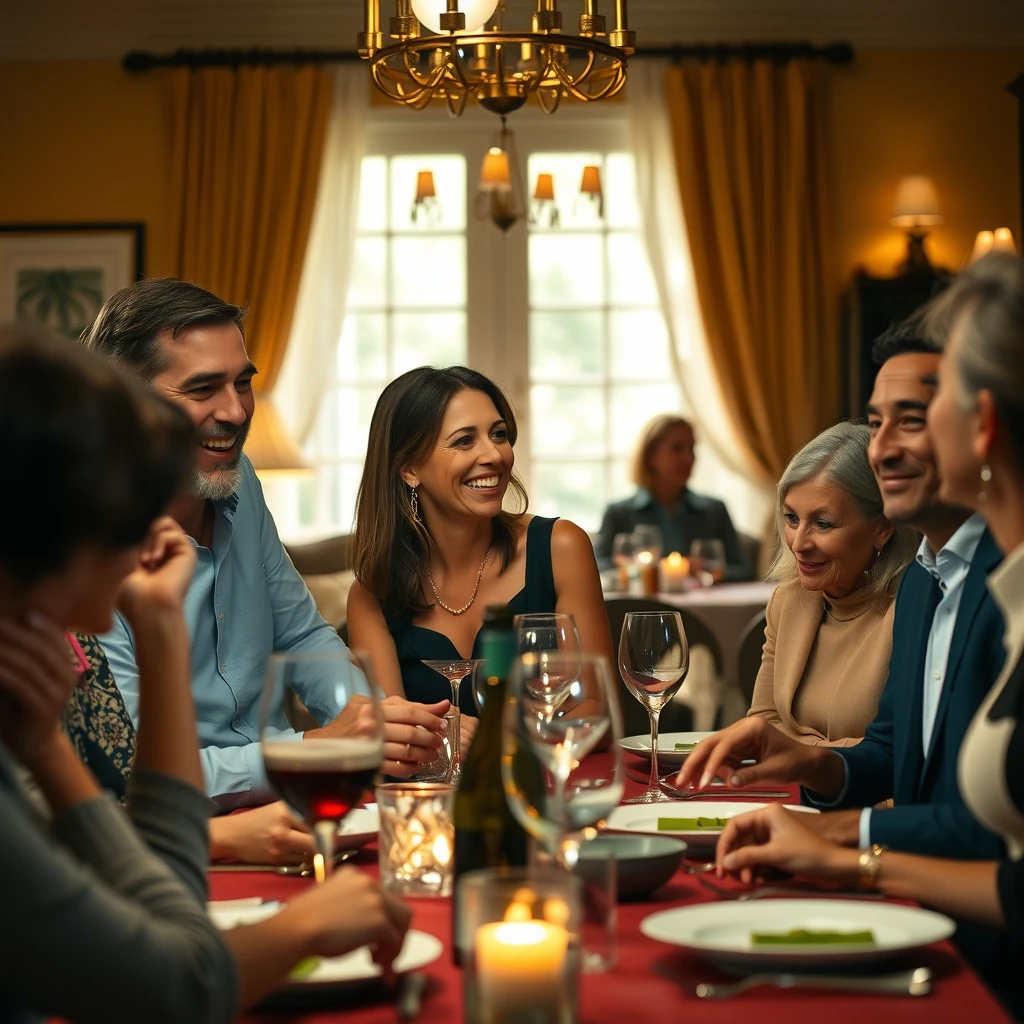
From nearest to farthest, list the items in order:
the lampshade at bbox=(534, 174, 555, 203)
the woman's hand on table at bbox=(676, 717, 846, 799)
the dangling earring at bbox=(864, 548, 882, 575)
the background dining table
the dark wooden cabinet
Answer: the background dining table
the woman's hand on table at bbox=(676, 717, 846, 799)
the dangling earring at bbox=(864, 548, 882, 575)
the lampshade at bbox=(534, 174, 555, 203)
the dark wooden cabinet

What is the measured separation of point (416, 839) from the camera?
1.39 meters

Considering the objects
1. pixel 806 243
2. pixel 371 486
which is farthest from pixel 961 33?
pixel 371 486

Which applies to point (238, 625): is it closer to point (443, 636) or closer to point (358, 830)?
point (443, 636)

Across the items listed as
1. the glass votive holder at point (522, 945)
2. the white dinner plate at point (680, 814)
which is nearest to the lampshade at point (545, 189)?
the white dinner plate at point (680, 814)

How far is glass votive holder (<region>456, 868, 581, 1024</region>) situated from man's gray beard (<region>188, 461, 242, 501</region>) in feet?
5.13

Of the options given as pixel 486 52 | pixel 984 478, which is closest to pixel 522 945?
pixel 984 478

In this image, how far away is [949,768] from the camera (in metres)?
1.73

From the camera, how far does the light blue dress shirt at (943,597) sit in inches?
70.5

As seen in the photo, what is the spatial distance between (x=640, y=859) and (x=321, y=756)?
385 mm

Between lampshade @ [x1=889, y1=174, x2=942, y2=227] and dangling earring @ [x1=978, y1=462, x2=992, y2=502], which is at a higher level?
lampshade @ [x1=889, y1=174, x2=942, y2=227]

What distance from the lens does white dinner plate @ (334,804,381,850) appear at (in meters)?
1.53

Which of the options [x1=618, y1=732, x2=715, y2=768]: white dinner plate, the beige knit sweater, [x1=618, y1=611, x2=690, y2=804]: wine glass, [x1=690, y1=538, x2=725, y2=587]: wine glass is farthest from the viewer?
[x1=690, y1=538, x2=725, y2=587]: wine glass

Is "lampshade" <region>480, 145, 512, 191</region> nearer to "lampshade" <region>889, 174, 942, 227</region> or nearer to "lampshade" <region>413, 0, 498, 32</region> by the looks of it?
"lampshade" <region>889, 174, 942, 227</region>

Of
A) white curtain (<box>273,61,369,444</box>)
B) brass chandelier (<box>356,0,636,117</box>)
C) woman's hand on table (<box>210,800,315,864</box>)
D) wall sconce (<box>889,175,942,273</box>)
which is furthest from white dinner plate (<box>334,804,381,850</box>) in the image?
wall sconce (<box>889,175,942,273</box>)
